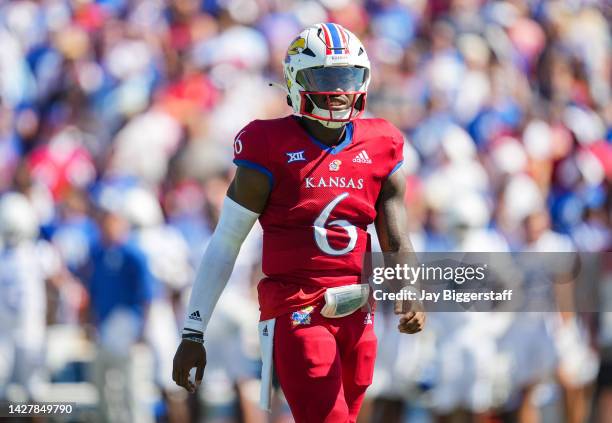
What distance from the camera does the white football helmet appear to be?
4.89 metres

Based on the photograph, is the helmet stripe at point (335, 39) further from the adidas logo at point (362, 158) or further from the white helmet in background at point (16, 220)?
the white helmet in background at point (16, 220)

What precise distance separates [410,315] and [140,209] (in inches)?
165

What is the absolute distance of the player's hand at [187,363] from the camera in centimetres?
486

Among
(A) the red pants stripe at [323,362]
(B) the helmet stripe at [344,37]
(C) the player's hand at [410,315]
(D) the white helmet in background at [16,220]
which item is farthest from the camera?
(D) the white helmet in background at [16,220]

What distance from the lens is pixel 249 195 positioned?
4.87 metres

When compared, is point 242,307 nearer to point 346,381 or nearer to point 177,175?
point 177,175

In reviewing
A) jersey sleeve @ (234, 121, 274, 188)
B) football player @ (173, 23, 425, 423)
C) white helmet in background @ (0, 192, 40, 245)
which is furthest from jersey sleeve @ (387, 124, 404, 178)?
white helmet in background @ (0, 192, 40, 245)

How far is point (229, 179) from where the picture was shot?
30.2 ft

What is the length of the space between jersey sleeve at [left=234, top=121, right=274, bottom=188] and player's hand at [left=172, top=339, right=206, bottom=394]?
2.22ft

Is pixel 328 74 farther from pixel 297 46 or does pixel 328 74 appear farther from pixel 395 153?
pixel 395 153

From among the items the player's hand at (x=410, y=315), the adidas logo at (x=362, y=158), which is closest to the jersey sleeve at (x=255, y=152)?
the adidas logo at (x=362, y=158)

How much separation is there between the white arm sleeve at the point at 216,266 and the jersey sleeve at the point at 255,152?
7.0 inches

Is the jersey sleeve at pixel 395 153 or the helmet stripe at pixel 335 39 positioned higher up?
the helmet stripe at pixel 335 39

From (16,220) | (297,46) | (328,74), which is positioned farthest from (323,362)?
(16,220)
